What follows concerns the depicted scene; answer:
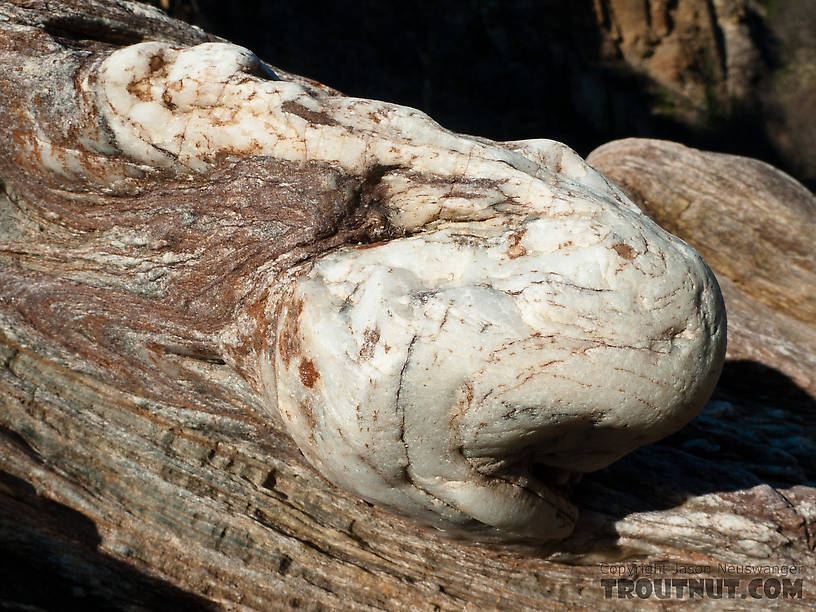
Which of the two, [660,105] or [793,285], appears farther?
[660,105]

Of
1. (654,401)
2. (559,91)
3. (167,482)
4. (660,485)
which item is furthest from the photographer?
(559,91)

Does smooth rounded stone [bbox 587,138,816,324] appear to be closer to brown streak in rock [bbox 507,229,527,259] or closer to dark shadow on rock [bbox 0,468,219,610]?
brown streak in rock [bbox 507,229,527,259]

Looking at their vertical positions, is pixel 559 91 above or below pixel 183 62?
below

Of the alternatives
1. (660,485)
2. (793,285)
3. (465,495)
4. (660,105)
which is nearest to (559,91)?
(660,105)

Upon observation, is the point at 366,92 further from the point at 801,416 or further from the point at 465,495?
the point at 465,495

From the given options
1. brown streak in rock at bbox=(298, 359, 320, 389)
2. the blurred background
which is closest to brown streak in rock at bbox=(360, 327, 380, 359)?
brown streak in rock at bbox=(298, 359, 320, 389)

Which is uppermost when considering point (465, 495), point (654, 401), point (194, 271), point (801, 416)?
point (654, 401)
